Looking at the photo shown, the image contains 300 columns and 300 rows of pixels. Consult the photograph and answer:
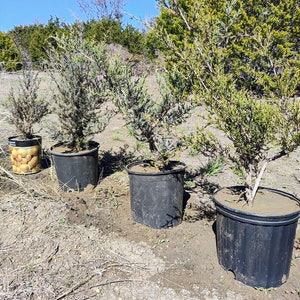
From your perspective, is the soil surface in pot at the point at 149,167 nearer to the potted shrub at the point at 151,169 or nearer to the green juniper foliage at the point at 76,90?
the potted shrub at the point at 151,169

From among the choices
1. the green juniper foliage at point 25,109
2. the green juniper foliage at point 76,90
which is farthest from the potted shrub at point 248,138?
the green juniper foliage at point 25,109

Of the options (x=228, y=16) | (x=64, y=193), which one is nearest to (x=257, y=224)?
(x=228, y=16)

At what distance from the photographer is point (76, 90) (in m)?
3.66

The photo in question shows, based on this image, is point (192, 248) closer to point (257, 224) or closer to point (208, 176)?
point (257, 224)

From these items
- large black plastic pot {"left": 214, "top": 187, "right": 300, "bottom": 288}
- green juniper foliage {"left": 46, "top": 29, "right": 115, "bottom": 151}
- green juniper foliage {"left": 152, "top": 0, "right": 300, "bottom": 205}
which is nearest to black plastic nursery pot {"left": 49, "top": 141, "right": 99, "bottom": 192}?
green juniper foliage {"left": 46, "top": 29, "right": 115, "bottom": 151}

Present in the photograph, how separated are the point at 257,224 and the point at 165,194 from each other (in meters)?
1.05

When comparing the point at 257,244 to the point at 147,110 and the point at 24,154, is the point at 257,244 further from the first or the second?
the point at 24,154

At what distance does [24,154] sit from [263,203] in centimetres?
310

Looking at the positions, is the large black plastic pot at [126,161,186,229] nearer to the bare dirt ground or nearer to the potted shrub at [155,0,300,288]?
the bare dirt ground

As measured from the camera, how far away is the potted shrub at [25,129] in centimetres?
417

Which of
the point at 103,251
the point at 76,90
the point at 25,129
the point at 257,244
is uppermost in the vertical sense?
the point at 76,90

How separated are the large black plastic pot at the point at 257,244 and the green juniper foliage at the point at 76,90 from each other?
1977mm

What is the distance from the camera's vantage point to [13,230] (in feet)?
9.21

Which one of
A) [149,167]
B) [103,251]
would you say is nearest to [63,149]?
[149,167]
